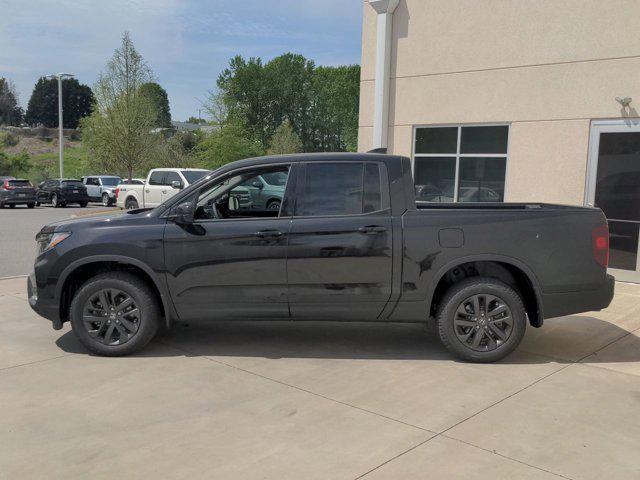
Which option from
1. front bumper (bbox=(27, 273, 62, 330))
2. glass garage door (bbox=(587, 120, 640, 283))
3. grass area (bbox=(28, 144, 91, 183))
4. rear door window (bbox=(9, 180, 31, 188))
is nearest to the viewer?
front bumper (bbox=(27, 273, 62, 330))

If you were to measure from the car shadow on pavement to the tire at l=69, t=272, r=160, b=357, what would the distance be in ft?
0.81

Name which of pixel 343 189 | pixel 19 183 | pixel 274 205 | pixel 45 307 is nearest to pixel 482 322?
pixel 343 189

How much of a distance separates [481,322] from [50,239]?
4.14 metres

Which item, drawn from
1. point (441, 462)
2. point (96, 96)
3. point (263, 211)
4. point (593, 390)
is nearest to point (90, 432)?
point (441, 462)

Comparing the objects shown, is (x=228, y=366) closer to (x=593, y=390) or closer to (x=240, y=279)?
(x=240, y=279)

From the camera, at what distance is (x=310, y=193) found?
217 inches

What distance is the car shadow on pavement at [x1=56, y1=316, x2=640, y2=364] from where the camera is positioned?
5.70m

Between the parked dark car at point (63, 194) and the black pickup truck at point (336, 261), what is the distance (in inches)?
1076

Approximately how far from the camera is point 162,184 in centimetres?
2134

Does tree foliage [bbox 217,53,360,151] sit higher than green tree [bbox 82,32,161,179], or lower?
higher

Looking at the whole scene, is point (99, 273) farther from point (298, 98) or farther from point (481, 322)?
point (298, 98)

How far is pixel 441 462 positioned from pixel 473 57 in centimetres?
902

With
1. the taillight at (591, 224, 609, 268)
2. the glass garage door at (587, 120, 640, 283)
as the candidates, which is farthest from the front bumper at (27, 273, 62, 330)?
A: the glass garage door at (587, 120, 640, 283)

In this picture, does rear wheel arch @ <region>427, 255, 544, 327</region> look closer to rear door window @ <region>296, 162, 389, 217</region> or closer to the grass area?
rear door window @ <region>296, 162, 389, 217</region>
